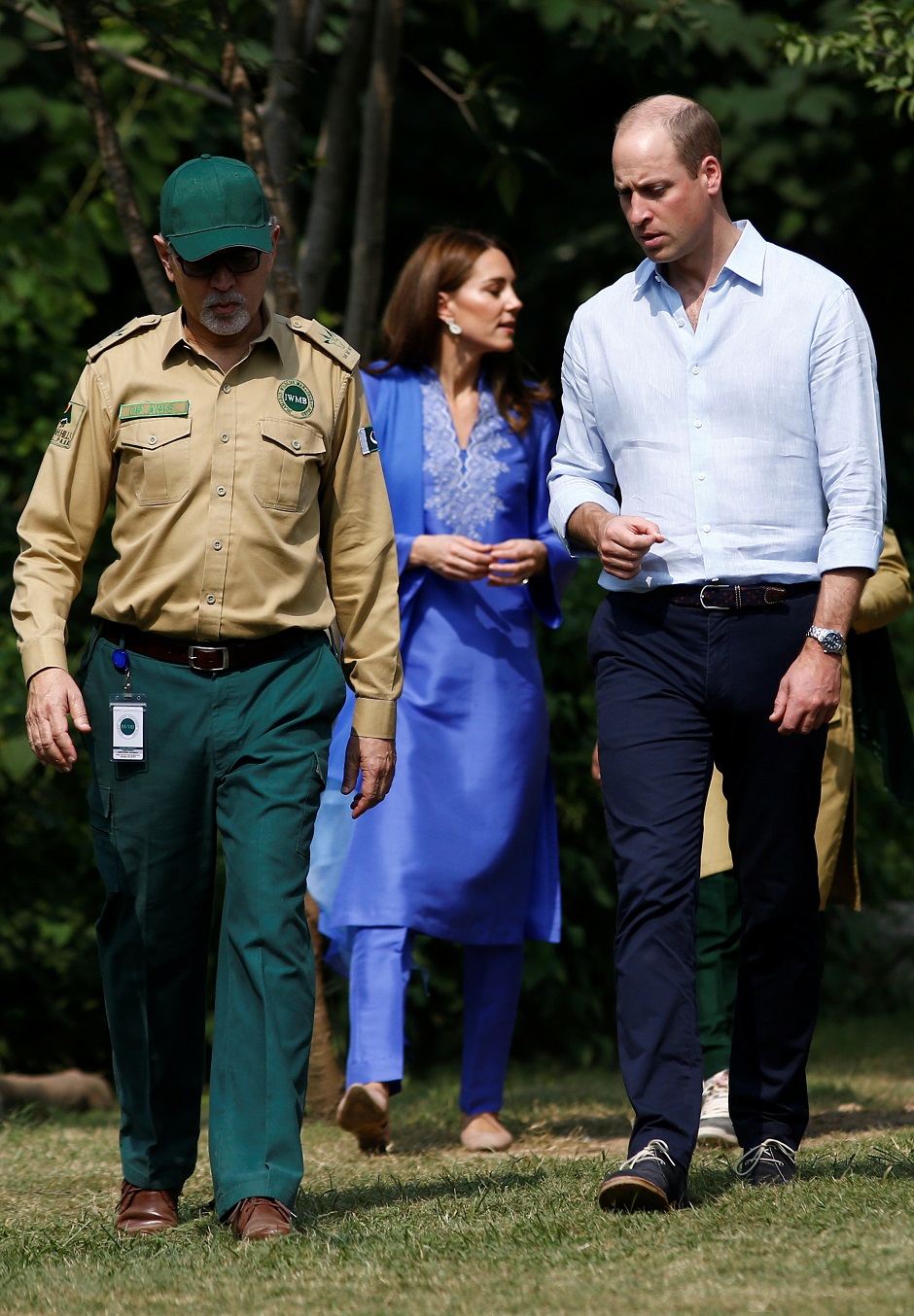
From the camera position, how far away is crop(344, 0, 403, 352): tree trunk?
6371mm

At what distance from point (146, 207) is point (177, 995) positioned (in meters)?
4.49

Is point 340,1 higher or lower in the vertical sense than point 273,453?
higher

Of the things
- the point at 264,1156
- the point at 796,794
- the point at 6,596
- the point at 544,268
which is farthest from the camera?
the point at 544,268

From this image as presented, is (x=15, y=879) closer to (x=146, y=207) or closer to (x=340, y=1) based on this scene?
(x=146, y=207)

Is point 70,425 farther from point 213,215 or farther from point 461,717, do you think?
point 461,717

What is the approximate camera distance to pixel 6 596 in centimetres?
690

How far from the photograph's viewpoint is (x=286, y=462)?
151 inches

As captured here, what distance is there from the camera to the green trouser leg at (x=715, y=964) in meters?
5.09

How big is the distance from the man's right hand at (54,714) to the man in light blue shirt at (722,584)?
105 centimetres

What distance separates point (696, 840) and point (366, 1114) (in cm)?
147

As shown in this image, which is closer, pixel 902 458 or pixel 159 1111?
pixel 159 1111

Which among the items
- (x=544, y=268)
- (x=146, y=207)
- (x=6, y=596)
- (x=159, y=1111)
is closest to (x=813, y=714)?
(x=159, y=1111)

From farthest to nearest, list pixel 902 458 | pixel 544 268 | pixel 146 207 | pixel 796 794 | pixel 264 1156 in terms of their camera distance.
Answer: pixel 902 458 < pixel 544 268 < pixel 146 207 < pixel 796 794 < pixel 264 1156

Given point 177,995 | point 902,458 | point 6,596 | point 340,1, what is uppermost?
point 340,1
